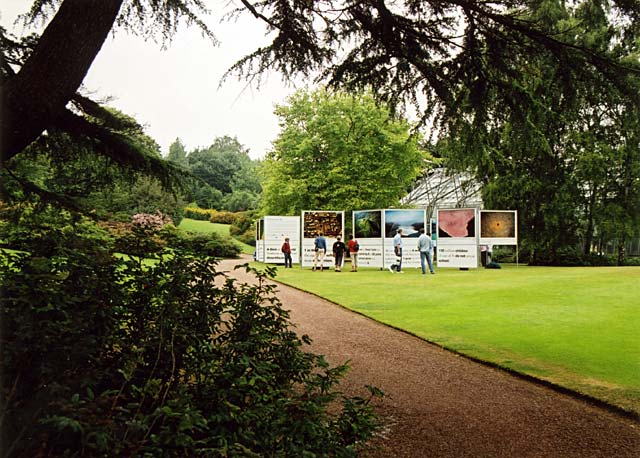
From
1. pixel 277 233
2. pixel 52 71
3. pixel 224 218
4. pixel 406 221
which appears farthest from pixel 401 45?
pixel 224 218

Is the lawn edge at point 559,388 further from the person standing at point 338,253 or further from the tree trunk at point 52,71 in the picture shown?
the person standing at point 338,253

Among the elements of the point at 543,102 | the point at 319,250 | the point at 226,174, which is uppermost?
the point at 226,174

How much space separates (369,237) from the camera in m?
19.8

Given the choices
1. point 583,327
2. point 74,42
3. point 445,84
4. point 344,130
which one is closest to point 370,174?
point 344,130

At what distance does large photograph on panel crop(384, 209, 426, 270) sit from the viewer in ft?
62.3

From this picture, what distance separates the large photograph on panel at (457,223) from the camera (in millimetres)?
19078

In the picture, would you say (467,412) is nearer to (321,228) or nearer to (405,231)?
(405,231)

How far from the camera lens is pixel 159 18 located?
4.30m

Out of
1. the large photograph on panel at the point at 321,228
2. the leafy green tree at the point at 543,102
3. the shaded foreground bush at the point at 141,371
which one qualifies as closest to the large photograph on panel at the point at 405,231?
the large photograph on panel at the point at 321,228

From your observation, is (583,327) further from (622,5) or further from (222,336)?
(222,336)

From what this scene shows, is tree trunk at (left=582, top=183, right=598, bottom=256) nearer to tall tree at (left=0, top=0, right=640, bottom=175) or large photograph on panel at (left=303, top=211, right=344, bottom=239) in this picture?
large photograph on panel at (left=303, top=211, right=344, bottom=239)

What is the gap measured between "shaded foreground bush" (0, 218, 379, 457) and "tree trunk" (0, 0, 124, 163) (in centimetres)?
61

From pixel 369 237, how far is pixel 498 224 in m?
5.96

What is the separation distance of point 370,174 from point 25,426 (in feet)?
82.0
